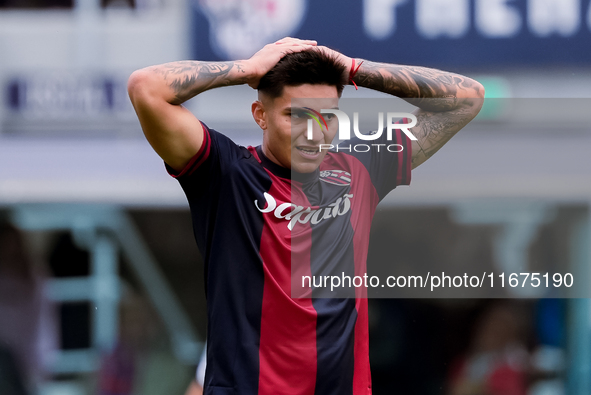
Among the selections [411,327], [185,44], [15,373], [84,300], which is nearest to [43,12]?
[185,44]

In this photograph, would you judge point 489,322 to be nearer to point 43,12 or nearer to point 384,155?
point 384,155

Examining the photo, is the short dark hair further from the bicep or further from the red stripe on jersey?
the red stripe on jersey

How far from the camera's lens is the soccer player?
62.9 inches

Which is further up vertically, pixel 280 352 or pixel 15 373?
pixel 280 352

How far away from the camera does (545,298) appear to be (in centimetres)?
448

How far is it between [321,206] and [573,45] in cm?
353

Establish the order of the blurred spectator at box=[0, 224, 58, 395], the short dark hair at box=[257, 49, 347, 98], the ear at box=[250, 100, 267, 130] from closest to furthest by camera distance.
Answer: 1. the short dark hair at box=[257, 49, 347, 98]
2. the ear at box=[250, 100, 267, 130]
3. the blurred spectator at box=[0, 224, 58, 395]

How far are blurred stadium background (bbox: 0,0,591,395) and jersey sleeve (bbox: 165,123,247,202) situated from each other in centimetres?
258

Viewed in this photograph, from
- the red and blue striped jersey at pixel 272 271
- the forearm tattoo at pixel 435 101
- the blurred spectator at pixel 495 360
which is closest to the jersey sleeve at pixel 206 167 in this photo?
the red and blue striped jersey at pixel 272 271

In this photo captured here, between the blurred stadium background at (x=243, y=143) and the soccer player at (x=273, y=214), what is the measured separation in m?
2.40

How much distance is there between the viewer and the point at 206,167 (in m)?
1.65

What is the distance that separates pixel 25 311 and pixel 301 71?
387 cm

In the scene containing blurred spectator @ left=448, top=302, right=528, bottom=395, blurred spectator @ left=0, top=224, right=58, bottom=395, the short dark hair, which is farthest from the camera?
blurred spectator @ left=0, top=224, right=58, bottom=395

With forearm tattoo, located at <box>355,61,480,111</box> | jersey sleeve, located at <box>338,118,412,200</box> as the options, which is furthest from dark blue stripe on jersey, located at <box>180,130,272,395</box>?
forearm tattoo, located at <box>355,61,480,111</box>
